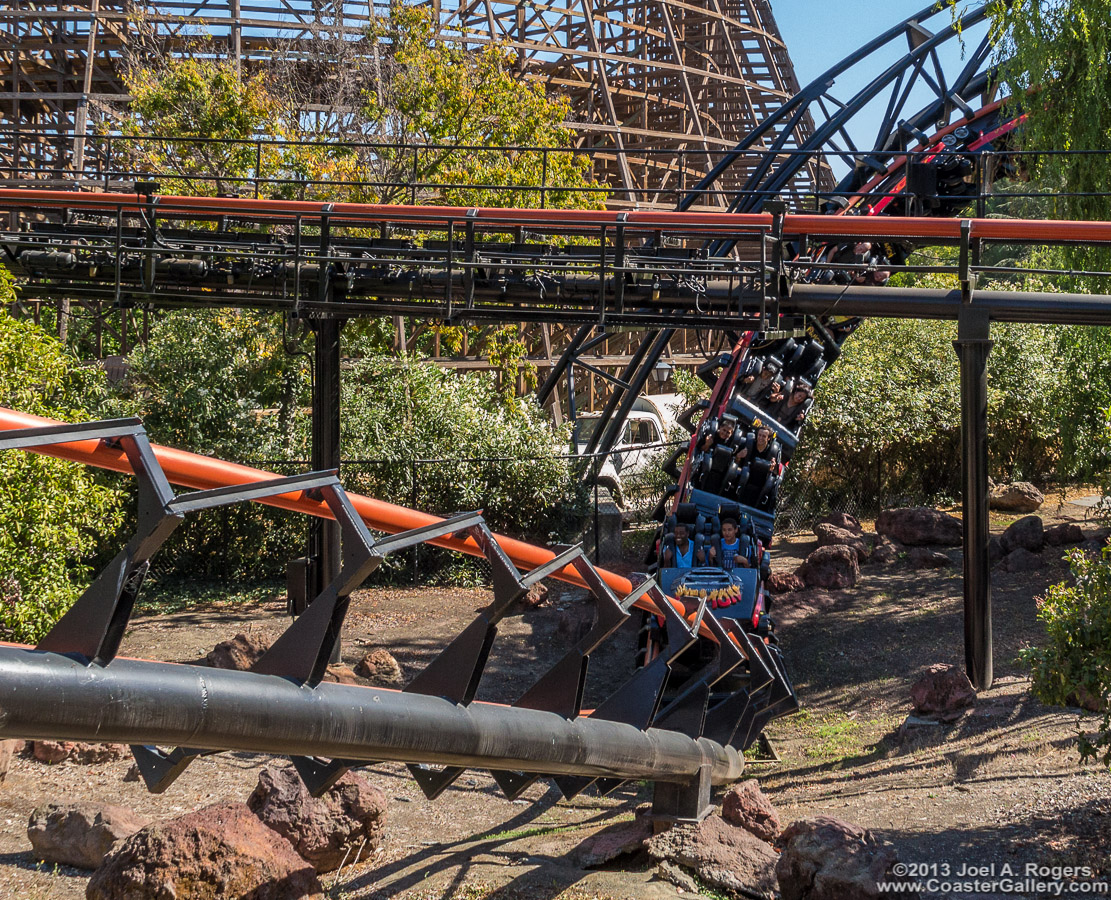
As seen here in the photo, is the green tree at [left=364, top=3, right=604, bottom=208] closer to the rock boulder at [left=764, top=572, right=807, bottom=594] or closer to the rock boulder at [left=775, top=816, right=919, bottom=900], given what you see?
the rock boulder at [left=764, top=572, right=807, bottom=594]

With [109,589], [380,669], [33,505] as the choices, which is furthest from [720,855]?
[33,505]

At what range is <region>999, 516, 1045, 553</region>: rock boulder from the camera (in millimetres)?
14258

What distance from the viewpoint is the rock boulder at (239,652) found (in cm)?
959

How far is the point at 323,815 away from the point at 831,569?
9525 mm

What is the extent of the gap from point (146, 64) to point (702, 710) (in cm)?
1789

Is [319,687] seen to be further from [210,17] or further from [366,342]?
[210,17]

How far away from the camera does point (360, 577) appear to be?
329 centimetres

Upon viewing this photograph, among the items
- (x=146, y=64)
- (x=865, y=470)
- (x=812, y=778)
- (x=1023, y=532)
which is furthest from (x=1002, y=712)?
(x=146, y=64)

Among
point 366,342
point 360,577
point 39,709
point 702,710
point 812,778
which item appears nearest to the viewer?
point 39,709

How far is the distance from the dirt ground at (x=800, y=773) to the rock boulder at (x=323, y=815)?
146 mm

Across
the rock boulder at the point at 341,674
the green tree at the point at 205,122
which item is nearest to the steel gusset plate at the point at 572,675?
the rock boulder at the point at 341,674

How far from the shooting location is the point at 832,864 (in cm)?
529

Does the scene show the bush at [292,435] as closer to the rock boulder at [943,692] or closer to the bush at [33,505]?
the bush at [33,505]

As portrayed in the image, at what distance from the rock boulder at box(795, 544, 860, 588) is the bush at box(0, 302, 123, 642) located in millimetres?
9145
